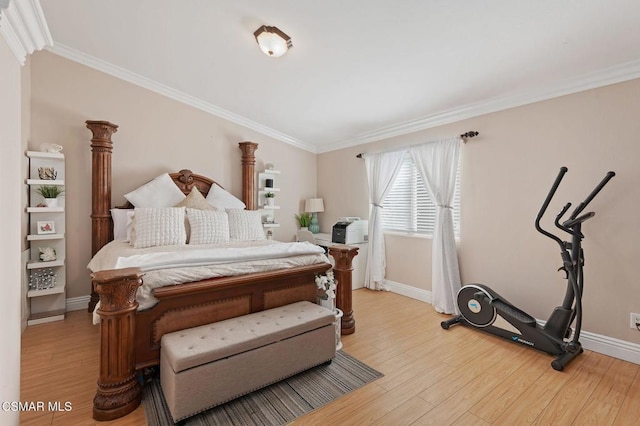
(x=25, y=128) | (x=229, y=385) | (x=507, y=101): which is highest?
(x=507, y=101)

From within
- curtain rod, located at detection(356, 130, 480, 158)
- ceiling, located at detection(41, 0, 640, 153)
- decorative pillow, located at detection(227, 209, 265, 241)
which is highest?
ceiling, located at detection(41, 0, 640, 153)

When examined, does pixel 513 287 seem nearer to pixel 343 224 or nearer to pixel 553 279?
pixel 553 279

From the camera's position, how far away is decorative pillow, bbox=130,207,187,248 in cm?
294

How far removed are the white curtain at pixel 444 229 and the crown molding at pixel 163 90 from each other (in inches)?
102

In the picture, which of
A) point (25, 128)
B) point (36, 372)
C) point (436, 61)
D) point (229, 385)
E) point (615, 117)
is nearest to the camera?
point (229, 385)

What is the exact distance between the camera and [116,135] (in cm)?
360

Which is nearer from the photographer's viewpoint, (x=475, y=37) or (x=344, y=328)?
(x=475, y=37)

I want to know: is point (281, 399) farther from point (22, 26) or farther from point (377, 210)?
point (377, 210)

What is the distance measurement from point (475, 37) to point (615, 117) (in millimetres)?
1360

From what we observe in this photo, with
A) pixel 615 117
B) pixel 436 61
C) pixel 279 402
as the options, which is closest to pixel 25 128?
pixel 279 402

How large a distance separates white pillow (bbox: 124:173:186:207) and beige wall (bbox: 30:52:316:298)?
21 cm

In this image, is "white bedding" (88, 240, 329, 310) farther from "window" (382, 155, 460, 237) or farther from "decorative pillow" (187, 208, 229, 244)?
"window" (382, 155, 460, 237)

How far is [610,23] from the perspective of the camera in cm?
194

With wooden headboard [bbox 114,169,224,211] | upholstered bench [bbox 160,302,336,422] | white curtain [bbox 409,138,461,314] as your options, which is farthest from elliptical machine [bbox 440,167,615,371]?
wooden headboard [bbox 114,169,224,211]
